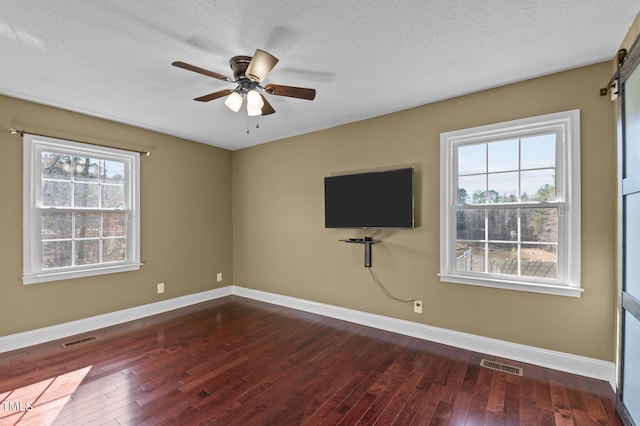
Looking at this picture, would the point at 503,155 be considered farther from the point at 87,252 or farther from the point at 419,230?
the point at 87,252

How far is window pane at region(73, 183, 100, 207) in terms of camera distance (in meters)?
3.58

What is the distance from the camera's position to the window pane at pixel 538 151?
271 centimetres

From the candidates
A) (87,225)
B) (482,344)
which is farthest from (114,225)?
(482,344)

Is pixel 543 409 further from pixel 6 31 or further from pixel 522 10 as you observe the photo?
pixel 6 31

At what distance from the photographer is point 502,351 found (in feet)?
9.39

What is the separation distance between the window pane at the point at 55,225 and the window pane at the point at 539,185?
4.77m

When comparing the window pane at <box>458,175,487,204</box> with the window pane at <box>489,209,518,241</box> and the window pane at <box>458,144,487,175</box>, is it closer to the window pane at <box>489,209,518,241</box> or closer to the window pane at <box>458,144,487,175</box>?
the window pane at <box>458,144,487,175</box>

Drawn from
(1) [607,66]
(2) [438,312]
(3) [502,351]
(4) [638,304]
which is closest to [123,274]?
(2) [438,312]

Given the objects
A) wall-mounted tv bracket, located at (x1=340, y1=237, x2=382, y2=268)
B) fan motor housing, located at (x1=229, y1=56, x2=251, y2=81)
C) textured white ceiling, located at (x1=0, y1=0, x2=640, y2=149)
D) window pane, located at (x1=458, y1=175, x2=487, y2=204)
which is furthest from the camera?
wall-mounted tv bracket, located at (x1=340, y1=237, x2=382, y2=268)

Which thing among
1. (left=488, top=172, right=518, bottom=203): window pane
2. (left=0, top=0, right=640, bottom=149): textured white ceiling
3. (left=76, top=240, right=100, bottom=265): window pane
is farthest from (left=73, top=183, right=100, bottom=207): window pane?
(left=488, top=172, right=518, bottom=203): window pane

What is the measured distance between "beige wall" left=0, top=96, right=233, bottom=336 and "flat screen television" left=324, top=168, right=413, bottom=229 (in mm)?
2101

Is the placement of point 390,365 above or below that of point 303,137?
below

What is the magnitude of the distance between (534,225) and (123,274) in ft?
15.3

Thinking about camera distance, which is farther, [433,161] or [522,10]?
[433,161]
